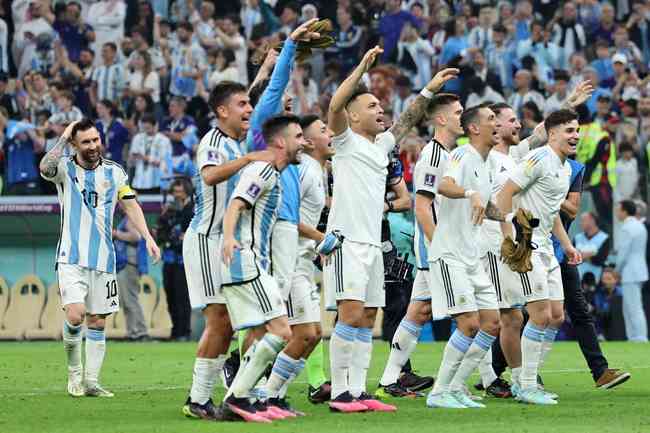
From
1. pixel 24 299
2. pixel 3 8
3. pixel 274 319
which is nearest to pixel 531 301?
pixel 274 319

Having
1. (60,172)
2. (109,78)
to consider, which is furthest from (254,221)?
(109,78)

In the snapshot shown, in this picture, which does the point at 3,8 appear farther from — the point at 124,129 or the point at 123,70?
the point at 124,129

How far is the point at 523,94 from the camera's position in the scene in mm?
23641

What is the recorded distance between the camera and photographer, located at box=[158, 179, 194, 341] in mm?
22469

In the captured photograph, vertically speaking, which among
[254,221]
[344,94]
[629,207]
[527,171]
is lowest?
[629,207]

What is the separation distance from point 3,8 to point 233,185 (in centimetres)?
1960

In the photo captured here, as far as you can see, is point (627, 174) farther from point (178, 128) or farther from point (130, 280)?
point (130, 280)

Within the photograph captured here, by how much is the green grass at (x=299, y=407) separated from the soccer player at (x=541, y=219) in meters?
0.42

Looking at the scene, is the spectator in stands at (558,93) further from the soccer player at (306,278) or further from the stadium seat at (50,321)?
the soccer player at (306,278)

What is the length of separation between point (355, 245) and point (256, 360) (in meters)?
1.49

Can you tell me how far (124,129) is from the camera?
83.6 feet

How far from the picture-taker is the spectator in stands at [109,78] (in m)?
27.2

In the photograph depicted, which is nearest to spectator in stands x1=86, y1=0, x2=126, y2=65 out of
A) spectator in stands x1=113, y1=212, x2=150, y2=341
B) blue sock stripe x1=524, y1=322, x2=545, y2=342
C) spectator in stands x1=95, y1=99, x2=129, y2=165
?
spectator in stands x1=95, y1=99, x2=129, y2=165

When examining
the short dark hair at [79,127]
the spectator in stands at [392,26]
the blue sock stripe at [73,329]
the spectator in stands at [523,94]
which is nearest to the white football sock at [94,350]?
the blue sock stripe at [73,329]
